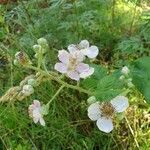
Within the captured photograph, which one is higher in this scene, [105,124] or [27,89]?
[27,89]

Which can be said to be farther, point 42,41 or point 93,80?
point 93,80

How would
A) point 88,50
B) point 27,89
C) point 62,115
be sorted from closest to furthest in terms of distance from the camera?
point 27,89 → point 88,50 → point 62,115

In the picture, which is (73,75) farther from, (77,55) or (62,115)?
(62,115)

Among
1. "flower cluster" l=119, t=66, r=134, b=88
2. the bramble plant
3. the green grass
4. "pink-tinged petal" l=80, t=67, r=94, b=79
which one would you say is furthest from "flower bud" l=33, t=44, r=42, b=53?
the green grass

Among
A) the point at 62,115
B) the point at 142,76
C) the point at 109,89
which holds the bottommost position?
the point at 62,115

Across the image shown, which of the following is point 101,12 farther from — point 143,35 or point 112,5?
point 143,35

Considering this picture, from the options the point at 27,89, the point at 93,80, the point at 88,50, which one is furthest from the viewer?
the point at 93,80

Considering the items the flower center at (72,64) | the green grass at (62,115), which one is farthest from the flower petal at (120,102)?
the green grass at (62,115)

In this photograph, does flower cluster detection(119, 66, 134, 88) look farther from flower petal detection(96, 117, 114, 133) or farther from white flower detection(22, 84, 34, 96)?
white flower detection(22, 84, 34, 96)

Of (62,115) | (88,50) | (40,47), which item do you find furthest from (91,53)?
(62,115)
